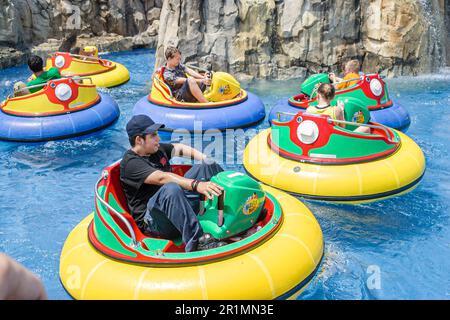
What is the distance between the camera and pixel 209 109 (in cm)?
891

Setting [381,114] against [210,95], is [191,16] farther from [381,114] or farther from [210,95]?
[381,114]

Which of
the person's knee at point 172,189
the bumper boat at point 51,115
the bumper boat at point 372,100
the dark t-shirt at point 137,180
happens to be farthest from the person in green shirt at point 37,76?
the person's knee at point 172,189

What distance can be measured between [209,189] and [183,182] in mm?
261

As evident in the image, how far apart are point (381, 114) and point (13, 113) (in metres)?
6.35

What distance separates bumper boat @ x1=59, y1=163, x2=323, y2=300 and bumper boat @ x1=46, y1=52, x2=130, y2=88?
804 cm

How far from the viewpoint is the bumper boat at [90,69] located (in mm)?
12320

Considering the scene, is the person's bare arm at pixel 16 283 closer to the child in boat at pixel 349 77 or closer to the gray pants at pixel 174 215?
the gray pants at pixel 174 215

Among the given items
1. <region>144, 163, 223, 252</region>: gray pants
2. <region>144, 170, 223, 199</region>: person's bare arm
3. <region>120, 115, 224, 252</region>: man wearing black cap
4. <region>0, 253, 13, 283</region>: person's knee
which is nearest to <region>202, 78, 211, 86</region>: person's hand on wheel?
<region>120, 115, 224, 252</region>: man wearing black cap

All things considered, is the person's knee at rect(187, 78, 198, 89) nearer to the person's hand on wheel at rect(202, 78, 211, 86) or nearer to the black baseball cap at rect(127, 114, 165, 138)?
the person's hand on wheel at rect(202, 78, 211, 86)

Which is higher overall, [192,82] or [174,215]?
[192,82]

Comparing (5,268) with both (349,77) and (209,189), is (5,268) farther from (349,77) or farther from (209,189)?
(349,77)

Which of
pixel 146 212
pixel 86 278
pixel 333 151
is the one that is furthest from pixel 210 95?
pixel 86 278

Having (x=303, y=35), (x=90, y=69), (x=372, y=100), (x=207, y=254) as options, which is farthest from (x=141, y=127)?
(x=303, y=35)

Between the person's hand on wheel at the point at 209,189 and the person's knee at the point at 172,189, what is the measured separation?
18 centimetres
